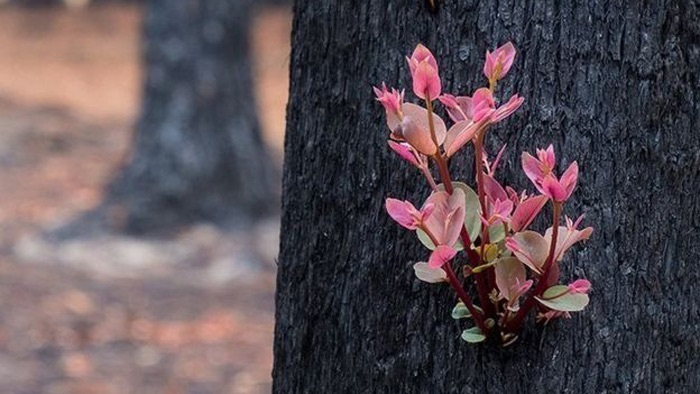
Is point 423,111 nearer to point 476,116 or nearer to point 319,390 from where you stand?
point 476,116

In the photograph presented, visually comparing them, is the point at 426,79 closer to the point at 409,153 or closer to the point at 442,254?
the point at 409,153

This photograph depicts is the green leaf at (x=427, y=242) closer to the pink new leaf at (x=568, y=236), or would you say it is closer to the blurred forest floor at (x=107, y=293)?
the pink new leaf at (x=568, y=236)

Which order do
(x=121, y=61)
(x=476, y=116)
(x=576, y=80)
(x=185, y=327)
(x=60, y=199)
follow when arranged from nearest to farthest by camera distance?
(x=476, y=116) → (x=576, y=80) → (x=185, y=327) → (x=60, y=199) → (x=121, y=61)

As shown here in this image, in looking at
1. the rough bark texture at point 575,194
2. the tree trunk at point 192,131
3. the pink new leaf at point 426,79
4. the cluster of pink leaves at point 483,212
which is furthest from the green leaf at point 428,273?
the tree trunk at point 192,131

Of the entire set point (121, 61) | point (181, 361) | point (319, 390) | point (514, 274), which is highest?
point (121, 61)

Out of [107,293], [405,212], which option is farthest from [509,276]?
[107,293]

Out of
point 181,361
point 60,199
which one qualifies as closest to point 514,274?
point 181,361

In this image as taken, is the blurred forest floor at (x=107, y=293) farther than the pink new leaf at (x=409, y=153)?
Yes
